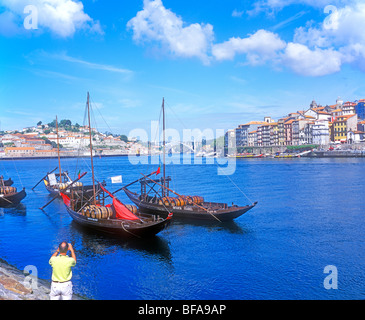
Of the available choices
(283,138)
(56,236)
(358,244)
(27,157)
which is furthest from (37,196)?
(27,157)

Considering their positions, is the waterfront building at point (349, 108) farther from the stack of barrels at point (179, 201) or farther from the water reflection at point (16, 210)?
the water reflection at point (16, 210)

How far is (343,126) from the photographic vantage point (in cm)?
14138

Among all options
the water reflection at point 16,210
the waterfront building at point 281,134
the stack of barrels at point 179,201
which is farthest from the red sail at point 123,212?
the waterfront building at point 281,134

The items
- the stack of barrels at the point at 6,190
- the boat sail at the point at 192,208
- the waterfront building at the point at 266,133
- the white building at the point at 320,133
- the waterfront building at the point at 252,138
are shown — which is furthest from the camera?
the waterfront building at the point at 252,138

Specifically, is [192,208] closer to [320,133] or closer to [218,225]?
[218,225]

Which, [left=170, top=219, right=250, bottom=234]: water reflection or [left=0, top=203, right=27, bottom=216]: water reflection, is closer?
[left=170, top=219, right=250, bottom=234]: water reflection

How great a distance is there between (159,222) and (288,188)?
108 feet

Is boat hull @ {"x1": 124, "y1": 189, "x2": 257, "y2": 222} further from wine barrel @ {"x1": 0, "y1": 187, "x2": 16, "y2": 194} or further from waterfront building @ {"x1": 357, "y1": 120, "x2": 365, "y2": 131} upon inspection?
waterfront building @ {"x1": 357, "y1": 120, "x2": 365, "y2": 131}

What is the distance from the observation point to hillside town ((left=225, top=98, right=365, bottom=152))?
140 metres

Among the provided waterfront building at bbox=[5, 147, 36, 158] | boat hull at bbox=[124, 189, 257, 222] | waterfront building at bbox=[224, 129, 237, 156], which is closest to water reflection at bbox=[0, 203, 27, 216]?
boat hull at bbox=[124, 189, 257, 222]

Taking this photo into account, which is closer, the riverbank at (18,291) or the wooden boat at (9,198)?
the riverbank at (18,291)

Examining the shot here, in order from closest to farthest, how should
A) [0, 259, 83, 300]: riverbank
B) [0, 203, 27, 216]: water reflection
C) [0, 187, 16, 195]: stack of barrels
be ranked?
1. [0, 259, 83, 300]: riverbank
2. [0, 203, 27, 216]: water reflection
3. [0, 187, 16, 195]: stack of barrels

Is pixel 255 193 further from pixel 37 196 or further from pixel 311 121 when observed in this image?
pixel 311 121

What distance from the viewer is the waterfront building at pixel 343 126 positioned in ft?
458
